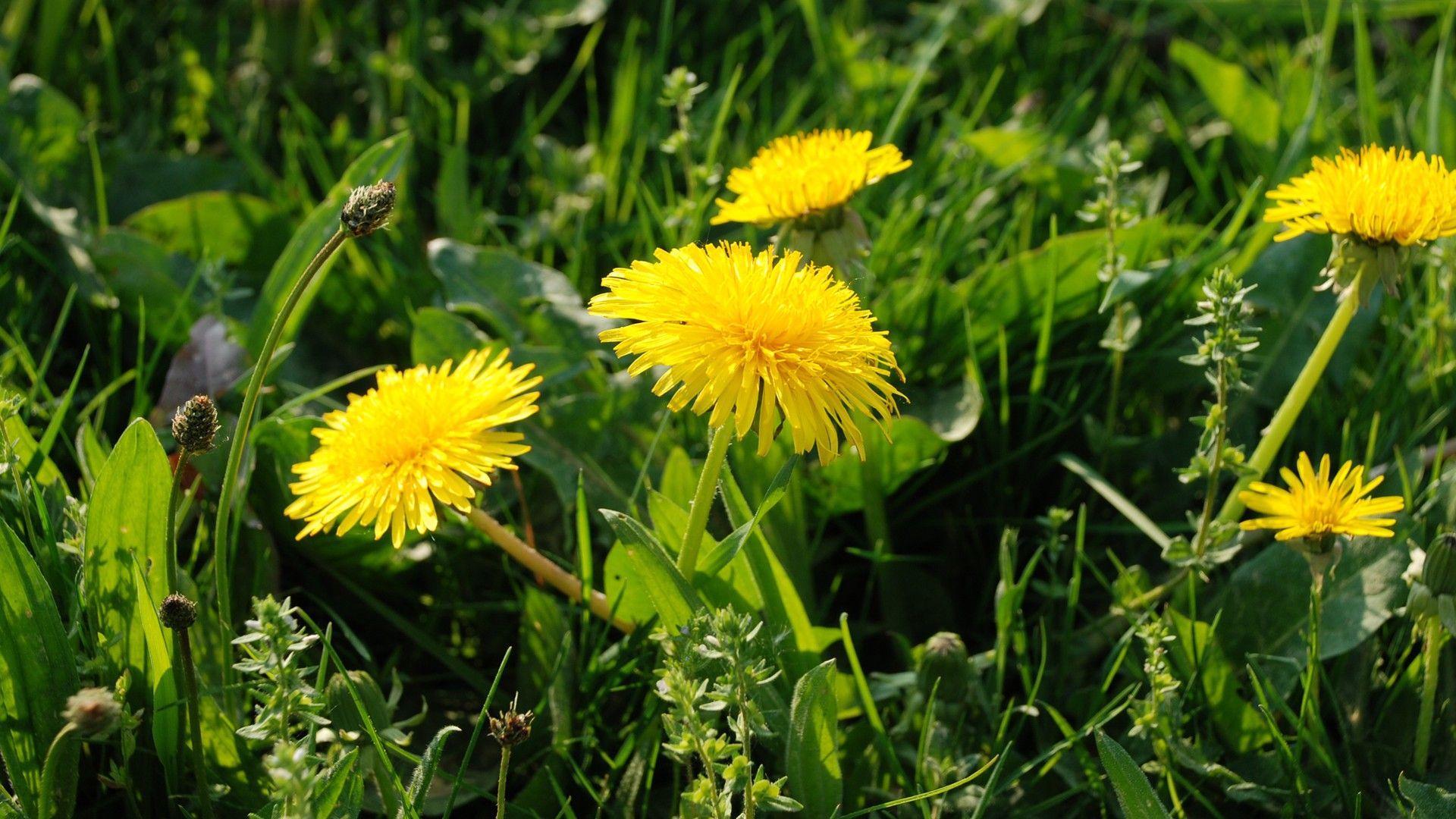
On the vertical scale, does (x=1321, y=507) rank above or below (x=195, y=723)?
above

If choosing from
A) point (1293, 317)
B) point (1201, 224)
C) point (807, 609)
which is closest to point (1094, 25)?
point (1201, 224)

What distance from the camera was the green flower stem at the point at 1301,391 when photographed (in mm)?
1566

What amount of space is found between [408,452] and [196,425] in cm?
23

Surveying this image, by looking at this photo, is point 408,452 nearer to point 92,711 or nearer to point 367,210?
point 367,210

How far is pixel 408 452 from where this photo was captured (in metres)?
1.43

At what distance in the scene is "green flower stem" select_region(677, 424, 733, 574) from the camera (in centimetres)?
139

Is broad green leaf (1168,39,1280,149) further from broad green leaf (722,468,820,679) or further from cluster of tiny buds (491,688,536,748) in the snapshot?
cluster of tiny buds (491,688,536,748)

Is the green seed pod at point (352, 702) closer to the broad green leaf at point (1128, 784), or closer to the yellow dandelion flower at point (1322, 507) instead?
the broad green leaf at point (1128, 784)

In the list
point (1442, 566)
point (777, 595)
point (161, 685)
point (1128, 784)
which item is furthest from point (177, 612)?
point (1442, 566)

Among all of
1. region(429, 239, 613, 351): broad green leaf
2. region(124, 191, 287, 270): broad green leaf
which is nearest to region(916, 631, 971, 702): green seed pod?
region(429, 239, 613, 351): broad green leaf

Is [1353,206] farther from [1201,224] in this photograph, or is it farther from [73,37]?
[73,37]

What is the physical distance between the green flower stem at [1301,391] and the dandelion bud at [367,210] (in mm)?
1077

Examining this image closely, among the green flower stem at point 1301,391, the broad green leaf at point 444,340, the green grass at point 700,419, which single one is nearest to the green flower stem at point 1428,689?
the green grass at point 700,419

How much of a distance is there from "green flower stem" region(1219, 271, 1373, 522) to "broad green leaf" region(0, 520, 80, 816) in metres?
1.42
